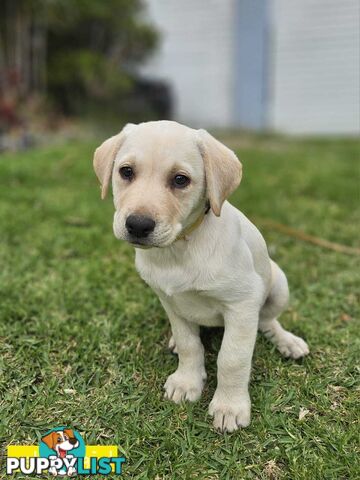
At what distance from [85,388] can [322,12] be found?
14343mm

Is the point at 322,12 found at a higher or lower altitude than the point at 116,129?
higher

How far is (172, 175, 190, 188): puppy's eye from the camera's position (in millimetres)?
2020

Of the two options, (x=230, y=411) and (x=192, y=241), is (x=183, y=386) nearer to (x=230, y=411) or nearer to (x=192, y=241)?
(x=230, y=411)

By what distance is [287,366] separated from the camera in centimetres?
264

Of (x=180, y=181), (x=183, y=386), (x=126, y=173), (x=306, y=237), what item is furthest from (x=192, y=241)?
(x=306, y=237)

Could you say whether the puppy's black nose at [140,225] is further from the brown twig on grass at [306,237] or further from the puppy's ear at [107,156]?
the brown twig on grass at [306,237]

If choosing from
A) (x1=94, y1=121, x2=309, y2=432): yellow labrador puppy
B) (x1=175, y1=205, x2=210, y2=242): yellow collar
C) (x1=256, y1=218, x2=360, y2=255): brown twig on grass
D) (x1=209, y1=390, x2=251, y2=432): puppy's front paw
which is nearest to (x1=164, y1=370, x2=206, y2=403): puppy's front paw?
(x1=94, y1=121, x2=309, y2=432): yellow labrador puppy

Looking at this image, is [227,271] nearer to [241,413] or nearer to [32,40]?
[241,413]

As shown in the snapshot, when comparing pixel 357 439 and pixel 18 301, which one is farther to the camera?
pixel 18 301

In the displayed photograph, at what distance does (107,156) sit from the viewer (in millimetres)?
2201

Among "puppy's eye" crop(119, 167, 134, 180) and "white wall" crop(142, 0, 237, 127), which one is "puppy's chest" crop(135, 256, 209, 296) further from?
"white wall" crop(142, 0, 237, 127)

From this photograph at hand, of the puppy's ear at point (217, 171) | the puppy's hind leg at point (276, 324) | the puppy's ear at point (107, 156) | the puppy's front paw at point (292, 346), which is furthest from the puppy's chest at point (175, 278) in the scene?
the puppy's front paw at point (292, 346)

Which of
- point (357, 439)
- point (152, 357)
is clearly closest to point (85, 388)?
point (152, 357)

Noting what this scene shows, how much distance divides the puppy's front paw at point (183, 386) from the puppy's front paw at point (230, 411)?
0.46ft
